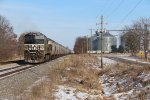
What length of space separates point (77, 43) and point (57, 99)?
157 meters

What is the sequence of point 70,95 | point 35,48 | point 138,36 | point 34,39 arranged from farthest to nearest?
point 138,36
point 34,39
point 35,48
point 70,95

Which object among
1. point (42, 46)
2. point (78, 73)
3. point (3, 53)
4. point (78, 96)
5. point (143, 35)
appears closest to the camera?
point (78, 96)

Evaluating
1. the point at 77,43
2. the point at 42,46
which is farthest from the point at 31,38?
the point at 77,43

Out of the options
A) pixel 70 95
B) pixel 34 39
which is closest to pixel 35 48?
pixel 34 39

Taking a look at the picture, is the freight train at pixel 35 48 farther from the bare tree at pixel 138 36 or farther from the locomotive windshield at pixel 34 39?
the bare tree at pixel 138 36

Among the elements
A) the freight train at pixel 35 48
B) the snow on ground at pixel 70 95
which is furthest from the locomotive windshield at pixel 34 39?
the snow on ground at pixel 70 95

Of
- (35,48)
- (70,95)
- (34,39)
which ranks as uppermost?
(34,39)

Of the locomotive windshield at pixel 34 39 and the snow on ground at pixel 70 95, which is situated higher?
the locomotive windshield at pixel 34 39

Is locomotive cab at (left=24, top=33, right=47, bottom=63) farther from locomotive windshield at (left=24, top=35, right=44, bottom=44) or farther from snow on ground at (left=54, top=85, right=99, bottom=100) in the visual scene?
snow on ground at (left=54, top=85, right=99, bottom=100)

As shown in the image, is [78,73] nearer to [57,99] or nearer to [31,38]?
[57,99]

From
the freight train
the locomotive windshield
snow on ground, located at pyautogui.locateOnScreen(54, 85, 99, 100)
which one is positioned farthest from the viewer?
the locomotive windshield

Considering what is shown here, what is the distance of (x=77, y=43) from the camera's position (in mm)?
172000

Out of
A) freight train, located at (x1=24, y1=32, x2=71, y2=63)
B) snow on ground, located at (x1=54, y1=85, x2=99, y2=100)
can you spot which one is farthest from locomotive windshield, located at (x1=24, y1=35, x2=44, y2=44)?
snow on ground, located at (x1=54, y1=85, x2=99, y2=100)

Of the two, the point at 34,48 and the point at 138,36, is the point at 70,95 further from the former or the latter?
the point at 138,36
